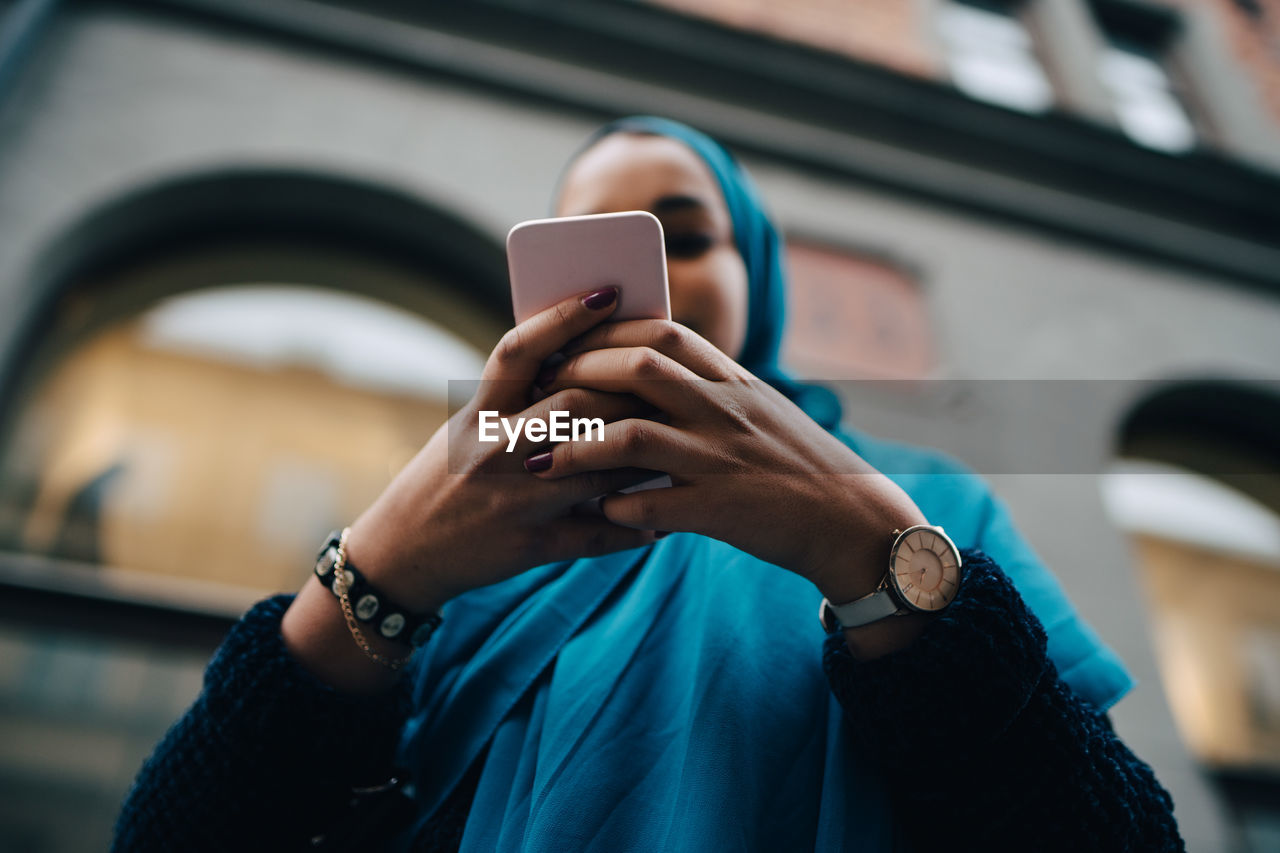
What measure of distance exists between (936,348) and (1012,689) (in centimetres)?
235

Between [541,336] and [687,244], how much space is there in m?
0.45

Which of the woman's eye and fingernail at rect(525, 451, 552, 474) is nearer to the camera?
fingernail at rect(525, 451, 552, 474)

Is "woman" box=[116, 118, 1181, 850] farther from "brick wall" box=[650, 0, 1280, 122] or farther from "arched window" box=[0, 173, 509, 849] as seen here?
"brick wall" box=[650, 0, 1280, 122]

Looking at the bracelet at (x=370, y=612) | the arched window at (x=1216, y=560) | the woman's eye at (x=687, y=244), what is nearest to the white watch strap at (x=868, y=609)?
the bracelet at (x=370, y=612)

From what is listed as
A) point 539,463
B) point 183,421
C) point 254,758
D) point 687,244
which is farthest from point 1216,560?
point 183,421

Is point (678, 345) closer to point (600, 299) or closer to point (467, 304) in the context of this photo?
point (600, 299)

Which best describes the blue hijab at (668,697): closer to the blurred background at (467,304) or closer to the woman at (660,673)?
the woman at (660,673)

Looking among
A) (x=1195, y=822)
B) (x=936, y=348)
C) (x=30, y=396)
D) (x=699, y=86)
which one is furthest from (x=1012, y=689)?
(x=699, y=86)

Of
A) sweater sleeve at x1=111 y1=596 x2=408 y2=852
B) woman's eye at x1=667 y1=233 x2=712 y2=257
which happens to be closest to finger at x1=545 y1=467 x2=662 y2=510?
sweater sleeve at x1=111 y1=596 x2=408 y2=852

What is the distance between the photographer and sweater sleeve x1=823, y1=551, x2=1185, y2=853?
62 centimetres

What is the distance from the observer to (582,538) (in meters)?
0.75

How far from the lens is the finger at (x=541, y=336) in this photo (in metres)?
0.71

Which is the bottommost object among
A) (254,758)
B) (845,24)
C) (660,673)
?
(254,758)

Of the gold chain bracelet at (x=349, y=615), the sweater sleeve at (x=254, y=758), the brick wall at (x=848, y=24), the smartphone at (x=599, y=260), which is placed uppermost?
the brick wall at (x=848, y=24)
